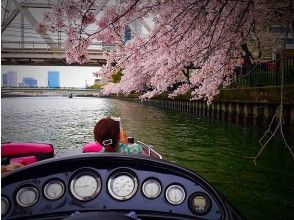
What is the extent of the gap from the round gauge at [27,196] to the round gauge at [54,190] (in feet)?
0.18

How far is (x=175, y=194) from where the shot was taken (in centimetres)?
226

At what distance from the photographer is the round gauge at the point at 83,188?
2172 millimetres

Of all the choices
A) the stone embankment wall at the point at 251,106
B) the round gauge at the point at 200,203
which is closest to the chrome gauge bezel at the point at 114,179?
the round gauge at the point at 200,203

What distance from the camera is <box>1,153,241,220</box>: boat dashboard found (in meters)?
2.09

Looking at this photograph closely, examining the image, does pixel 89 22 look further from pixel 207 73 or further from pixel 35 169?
pixel 207 73

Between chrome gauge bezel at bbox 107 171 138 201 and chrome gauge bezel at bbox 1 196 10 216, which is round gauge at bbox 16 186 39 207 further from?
chrome gauge bezel at bbox 107 171 138 201

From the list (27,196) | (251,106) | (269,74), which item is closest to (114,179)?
(27,196)

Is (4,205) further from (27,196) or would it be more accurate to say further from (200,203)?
(200,203)

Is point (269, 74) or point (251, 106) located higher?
point (269, 74)

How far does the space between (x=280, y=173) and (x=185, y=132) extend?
25.4ft

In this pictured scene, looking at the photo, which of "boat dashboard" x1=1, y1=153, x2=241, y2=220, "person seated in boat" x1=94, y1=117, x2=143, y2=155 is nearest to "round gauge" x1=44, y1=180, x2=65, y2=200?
"boat dashboard" x1=1, y1=153, x2=241, y2=220

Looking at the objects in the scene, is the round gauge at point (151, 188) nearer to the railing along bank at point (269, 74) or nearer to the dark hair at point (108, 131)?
the dark hair at point (108, 131)

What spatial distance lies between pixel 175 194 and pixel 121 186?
1.08 ft

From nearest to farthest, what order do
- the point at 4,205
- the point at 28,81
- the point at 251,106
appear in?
the point at 4,205, the point at 28,81, the point at 251,106
